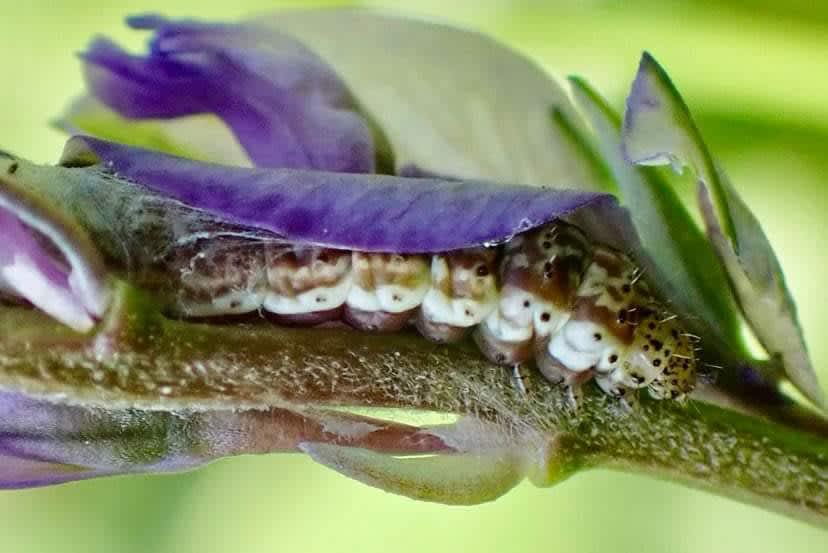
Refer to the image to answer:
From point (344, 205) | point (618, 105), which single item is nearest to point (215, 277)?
point (344, 205)

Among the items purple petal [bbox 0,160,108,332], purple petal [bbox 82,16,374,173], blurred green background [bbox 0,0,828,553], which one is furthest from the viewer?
blurred green background [bbox 0,0,828,553]

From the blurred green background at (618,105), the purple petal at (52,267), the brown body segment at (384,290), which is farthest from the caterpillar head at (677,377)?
the blurred green background at (618,105)

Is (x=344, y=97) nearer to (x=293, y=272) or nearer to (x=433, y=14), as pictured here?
(x=293, y=272)

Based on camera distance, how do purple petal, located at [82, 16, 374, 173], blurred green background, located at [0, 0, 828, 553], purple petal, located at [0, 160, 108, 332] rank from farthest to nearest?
blurred green background, located at [0, 0, 828, 553] < purple petal, located at [82, 16, 374, 173] < purple petal, located at [0, 160, 108, 332]

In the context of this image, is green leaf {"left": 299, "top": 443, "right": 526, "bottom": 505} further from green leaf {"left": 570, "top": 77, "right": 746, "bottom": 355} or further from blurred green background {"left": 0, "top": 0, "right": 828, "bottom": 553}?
blurred green background {"left": 0, "top": 0, "right": 828, "bottom": 553}

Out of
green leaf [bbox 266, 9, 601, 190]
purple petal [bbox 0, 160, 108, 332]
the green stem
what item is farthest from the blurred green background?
purple petal [bbox 0, 160, 108, 332]

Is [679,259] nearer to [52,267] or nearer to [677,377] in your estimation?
[677,377]

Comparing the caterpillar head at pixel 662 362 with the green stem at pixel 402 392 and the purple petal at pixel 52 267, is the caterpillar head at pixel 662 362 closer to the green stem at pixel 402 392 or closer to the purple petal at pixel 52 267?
the green stem at pixel 402 392

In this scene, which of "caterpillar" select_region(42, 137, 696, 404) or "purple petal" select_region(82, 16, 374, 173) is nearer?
"caterpillar" select_region(42, 137, 696, 404)
